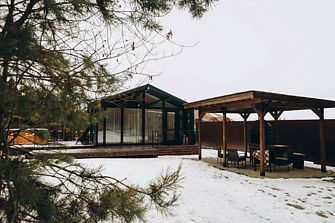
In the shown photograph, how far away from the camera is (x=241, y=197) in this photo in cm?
570

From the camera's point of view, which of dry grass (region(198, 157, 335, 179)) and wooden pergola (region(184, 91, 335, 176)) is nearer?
wooden pergola (region(184, 91, 335, 176))

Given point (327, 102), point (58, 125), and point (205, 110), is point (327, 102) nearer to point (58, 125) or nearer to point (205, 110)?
point (205, 110)

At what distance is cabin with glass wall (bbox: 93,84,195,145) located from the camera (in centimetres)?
1265

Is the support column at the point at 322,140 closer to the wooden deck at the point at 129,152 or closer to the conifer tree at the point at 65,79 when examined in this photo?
the wooden deck at the point at 129,152

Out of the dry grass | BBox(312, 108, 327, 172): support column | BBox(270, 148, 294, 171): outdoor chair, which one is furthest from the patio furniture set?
BBox(312, 108, 327, 172): support column

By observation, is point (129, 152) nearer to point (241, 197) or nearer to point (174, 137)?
point (174, 137)

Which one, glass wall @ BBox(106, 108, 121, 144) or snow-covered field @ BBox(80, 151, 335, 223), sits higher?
glass wall @ BBox(106, 108, 121, 144)

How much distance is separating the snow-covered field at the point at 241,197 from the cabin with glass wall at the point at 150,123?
15.0ft

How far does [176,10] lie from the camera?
102 inches

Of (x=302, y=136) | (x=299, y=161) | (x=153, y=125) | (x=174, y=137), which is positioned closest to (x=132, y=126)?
(x=153, y=125)

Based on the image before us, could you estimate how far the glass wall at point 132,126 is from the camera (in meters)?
12.9

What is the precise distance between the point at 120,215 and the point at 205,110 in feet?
31.7

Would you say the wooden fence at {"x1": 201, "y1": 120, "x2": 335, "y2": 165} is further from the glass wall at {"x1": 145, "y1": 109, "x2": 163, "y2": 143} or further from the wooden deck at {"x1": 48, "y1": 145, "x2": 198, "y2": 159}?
the glass wall at {"x1": 145, "y1": 109, "x2": 163, "y2": 143}

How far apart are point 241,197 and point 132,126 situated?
8268 mm
